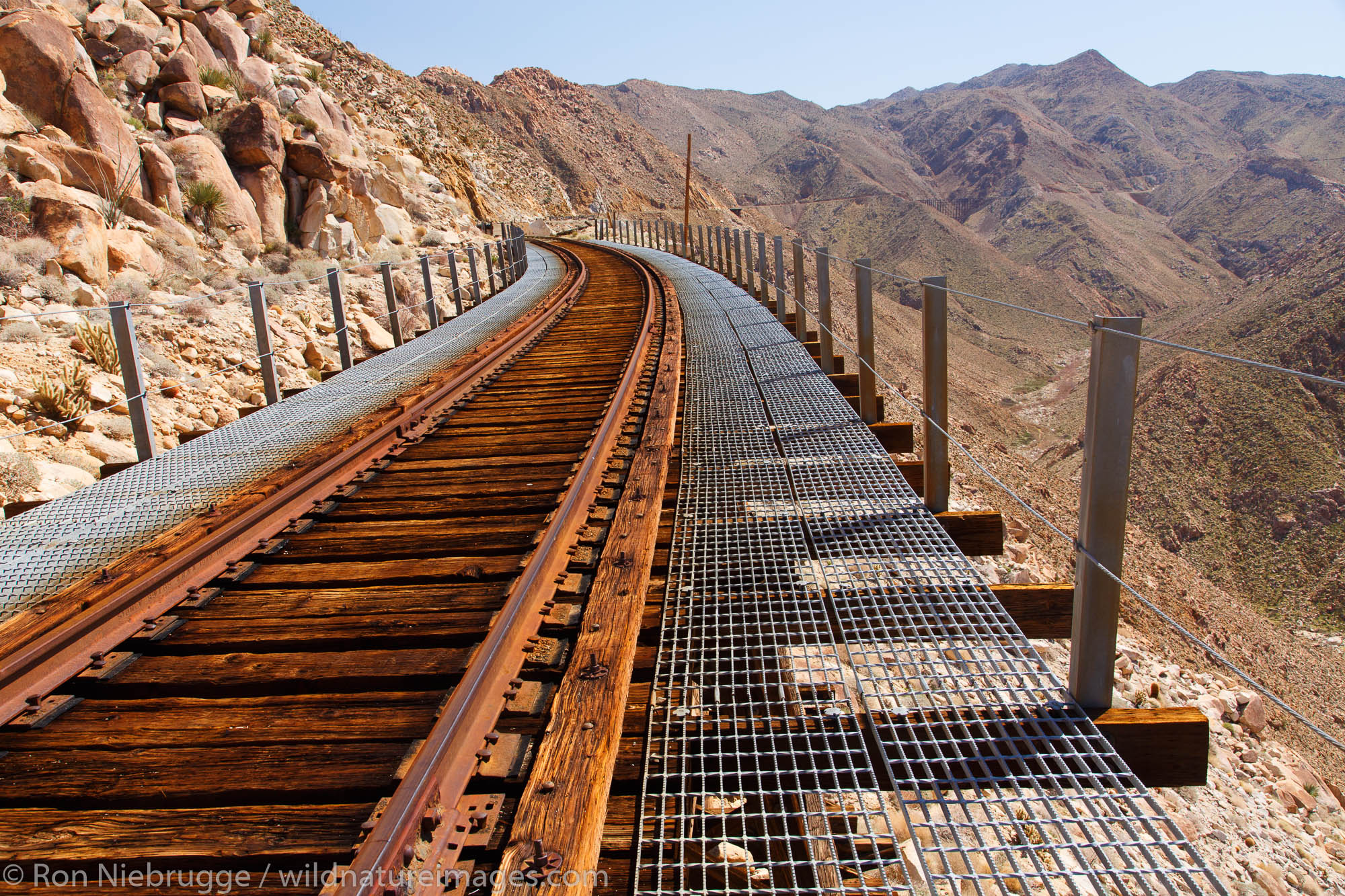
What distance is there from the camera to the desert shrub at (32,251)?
10.4 m

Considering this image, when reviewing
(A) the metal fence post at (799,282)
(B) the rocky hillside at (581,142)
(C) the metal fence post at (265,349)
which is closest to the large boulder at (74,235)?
(C) the metal fence post at (265,349)

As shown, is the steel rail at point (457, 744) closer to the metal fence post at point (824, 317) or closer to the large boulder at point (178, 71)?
the metal fence post at point (824, 317)

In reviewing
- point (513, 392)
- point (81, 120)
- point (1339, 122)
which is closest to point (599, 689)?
point (513, 392)

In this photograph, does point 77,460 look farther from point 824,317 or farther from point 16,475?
point 824,317

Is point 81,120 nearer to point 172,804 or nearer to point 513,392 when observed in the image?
point 513,392

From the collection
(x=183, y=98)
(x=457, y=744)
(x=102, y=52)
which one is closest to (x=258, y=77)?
(x=183, y=98)

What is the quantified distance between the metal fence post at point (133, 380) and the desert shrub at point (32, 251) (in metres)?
6.35

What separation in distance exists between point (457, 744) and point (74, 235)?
41.3 feet

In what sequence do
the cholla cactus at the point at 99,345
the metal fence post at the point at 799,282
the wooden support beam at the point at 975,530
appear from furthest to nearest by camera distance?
1. the metal fence post at the point at 799,282
2. the cholla cactus at the point at 99,345
3. the wooden support beam at the point at 975,530

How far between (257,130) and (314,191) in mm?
1712

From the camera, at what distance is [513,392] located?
7.49 metres

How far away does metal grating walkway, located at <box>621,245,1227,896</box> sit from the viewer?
1997mm

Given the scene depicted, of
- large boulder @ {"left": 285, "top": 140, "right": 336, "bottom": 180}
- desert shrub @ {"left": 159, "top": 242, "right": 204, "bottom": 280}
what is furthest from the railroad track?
large boulder @ {"left": 285, "top": 140, "right": 336, "bottom": 180}

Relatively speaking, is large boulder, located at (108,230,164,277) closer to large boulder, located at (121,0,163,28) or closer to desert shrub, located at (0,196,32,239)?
desert shrub, located at (0,196,32,239)
